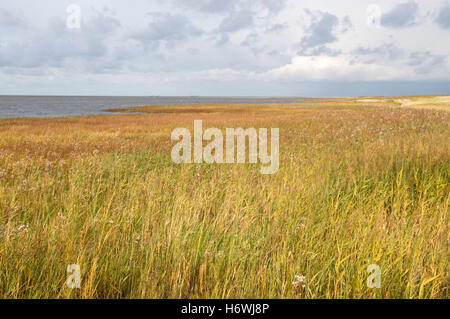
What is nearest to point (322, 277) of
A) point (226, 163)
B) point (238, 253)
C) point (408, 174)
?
point (238, 253)

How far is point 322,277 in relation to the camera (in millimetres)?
2279

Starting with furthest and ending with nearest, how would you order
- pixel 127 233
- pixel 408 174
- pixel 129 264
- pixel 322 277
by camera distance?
1. pixel 408 174
2. pixel 127 233
3. pixel 129 264
4. pixel 322 277

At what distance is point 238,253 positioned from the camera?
8.10 ft

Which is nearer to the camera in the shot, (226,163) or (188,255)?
(188,255)

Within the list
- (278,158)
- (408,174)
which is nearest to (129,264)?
(408,174)

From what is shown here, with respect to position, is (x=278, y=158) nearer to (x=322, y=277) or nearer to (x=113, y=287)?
(x=322, y=277)

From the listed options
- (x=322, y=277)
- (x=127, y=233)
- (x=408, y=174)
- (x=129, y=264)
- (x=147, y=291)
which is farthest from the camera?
(x=408, y=174)

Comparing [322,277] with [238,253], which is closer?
[322,277]

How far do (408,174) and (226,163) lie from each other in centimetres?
410

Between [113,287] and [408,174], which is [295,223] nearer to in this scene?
[113,287]

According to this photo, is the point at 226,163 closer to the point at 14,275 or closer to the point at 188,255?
the point at 188,255

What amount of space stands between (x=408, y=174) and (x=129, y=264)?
17.1 feet
